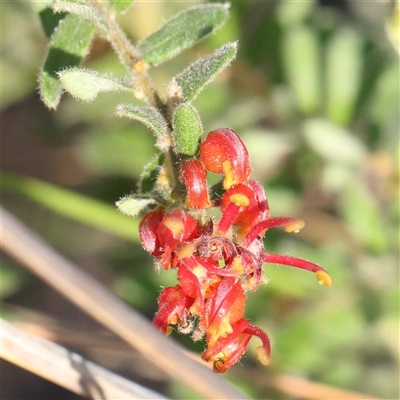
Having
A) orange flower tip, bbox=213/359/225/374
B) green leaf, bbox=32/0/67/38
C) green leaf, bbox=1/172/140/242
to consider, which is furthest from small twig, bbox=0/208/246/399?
green leaf, bbox=1/172/140/242

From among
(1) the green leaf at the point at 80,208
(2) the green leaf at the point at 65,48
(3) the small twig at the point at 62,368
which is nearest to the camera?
(3) the small twig at the point at 62,368

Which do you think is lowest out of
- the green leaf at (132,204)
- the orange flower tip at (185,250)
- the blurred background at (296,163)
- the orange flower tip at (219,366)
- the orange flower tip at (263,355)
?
the orange flower tip at (219,366)

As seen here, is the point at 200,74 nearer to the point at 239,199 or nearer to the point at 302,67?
the point at 239,199

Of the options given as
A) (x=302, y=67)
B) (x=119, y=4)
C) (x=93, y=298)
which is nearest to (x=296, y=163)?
(x=302, y=67)

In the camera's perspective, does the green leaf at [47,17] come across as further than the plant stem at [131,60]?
Yes

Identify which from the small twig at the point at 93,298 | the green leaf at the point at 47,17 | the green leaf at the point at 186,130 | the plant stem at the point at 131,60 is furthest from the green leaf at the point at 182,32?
the small twig at the point at 93,298

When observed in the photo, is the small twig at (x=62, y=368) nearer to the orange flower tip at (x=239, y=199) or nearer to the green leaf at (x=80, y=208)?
the orange flower tip at (x=239, y=199)
